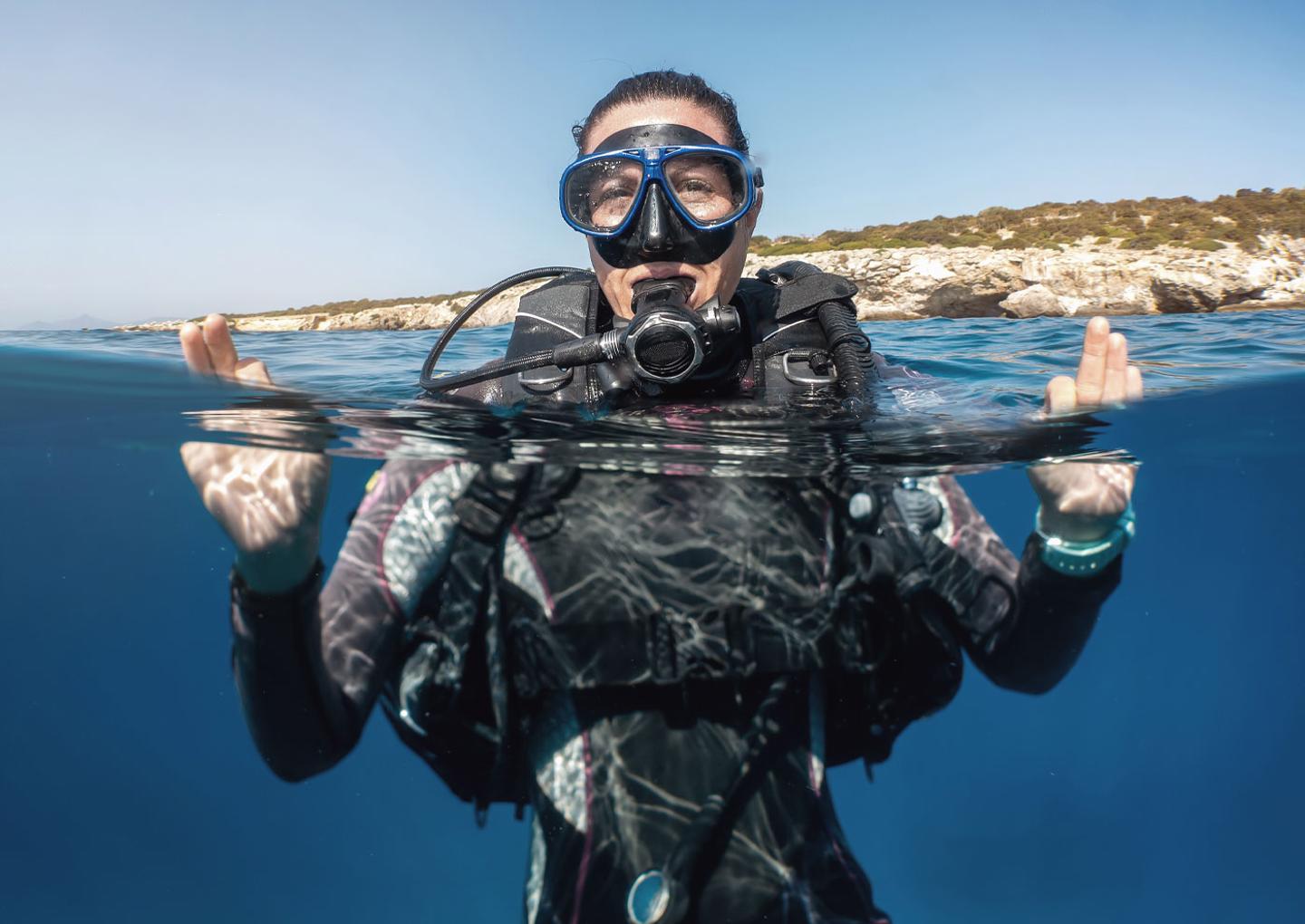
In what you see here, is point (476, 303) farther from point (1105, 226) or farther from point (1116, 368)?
point (1105, 226)

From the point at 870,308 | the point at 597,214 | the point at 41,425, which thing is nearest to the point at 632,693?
the point at 597,214

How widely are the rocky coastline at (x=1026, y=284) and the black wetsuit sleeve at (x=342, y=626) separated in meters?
13.0

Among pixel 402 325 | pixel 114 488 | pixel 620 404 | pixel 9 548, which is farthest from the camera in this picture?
pixel 402 325

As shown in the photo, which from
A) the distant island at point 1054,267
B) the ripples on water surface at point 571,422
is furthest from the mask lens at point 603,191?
the distant island at point 1054,267

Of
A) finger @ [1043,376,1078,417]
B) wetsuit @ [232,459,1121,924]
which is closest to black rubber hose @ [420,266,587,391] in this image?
wetsuit @ [232,459,1121,924]

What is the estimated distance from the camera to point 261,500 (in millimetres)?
2451

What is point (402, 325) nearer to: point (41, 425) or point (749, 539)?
point (41, 425)

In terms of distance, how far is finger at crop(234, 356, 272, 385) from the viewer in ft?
8.61

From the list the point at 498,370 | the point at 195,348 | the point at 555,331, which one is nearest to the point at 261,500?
the point at 195,348

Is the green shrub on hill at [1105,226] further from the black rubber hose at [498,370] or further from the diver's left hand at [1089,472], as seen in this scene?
the black rubber hose at [498,370]

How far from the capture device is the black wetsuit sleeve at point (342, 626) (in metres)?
2.41

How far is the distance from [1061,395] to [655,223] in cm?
195

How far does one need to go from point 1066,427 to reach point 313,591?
13.3ft

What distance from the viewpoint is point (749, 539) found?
126 inches
